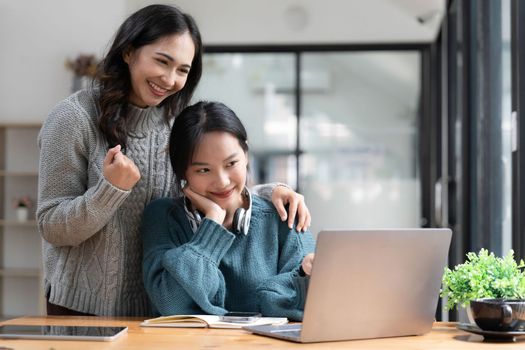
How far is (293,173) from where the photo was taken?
22.0 ft

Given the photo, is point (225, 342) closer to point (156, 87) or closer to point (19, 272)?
point (156, 87)

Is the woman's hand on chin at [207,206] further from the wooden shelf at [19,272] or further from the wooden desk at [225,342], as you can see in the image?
the wooden shelf at [19,272]

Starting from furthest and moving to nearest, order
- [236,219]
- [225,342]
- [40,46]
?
[40,46] < [236,219] < [225,342]

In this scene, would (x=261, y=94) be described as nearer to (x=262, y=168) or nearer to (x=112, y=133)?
(x=262, y=168)

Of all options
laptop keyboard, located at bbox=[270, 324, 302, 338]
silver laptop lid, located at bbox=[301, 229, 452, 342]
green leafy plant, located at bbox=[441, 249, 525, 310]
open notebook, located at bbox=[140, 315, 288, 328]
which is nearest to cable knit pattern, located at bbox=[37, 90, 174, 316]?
open notebook, located at bbox=[140, 315, 288, 328]

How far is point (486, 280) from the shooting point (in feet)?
5.40

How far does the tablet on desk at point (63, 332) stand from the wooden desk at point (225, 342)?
17 mm

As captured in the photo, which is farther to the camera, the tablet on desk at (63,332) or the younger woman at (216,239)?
the younger woman at (216,239)

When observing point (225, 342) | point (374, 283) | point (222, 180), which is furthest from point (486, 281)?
point (222, 180)

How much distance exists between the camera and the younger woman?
187cm

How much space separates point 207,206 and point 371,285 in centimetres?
52

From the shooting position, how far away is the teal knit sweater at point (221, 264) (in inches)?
73.4

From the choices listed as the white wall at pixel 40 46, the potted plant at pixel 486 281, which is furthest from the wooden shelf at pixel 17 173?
the potted plant at pixel 486 281

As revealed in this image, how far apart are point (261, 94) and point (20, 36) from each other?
1.83 metres
